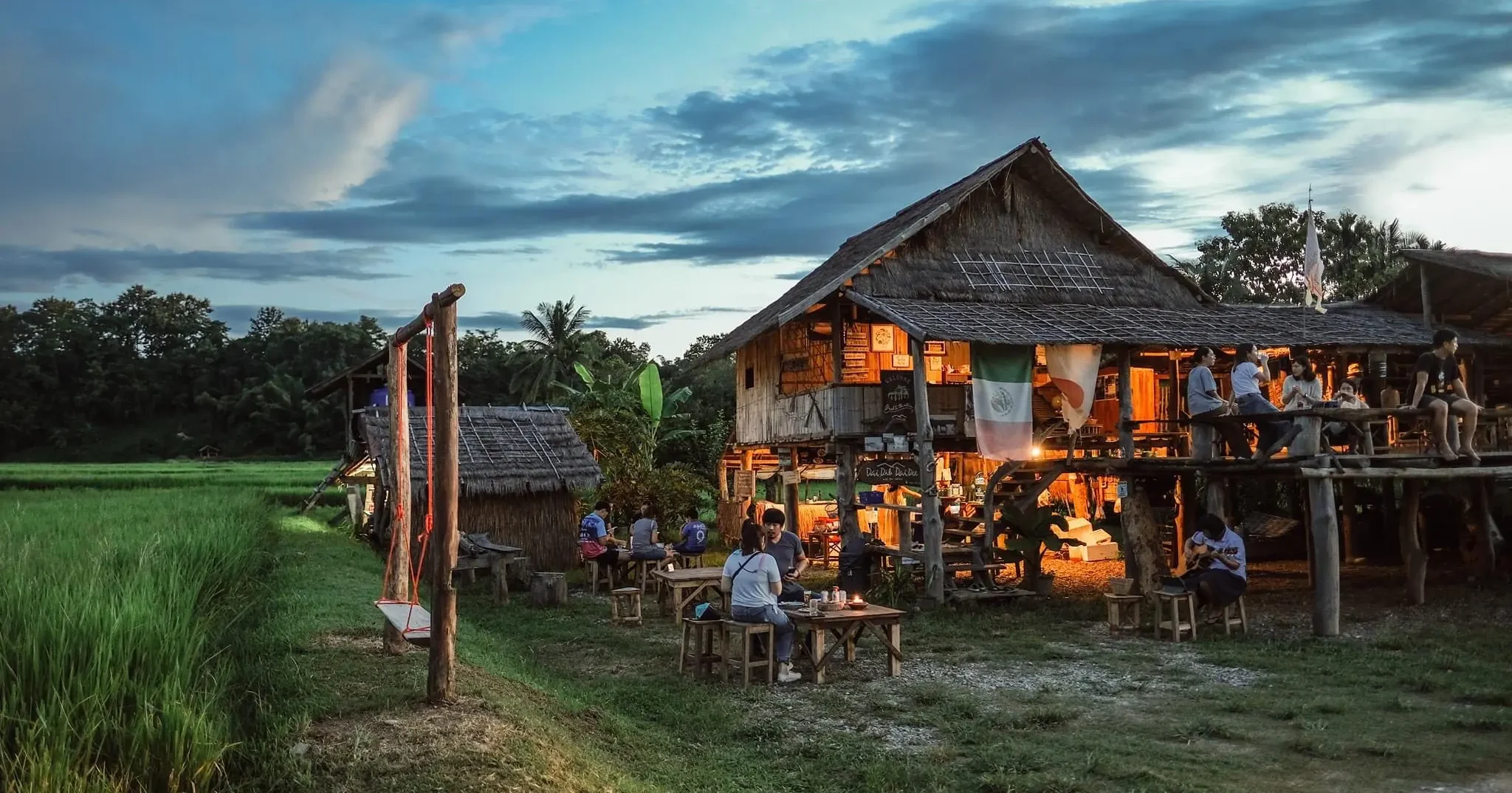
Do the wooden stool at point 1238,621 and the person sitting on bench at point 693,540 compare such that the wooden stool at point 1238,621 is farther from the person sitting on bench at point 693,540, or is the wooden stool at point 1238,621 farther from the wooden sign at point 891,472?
the person sitting on bench at point 693,540

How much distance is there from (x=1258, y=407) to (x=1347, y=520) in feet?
27.3

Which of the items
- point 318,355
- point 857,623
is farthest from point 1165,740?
point 318,355

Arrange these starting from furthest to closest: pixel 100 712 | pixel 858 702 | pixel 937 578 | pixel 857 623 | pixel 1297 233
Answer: pixel 1297 233 → pixel 937 578 → pixel 857 623 → pixel 858 702 → pixel 100 712

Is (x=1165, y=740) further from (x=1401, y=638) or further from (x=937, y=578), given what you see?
(x=937, y=578)

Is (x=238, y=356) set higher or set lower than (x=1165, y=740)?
higher

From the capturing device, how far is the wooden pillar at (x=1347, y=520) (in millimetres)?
20406

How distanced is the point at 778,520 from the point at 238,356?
170 ft

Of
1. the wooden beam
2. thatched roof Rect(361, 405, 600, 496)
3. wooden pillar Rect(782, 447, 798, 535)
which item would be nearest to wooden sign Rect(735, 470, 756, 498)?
wooden pillar Rect(782, 447, 798, 535)

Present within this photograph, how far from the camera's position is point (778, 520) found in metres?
11.5

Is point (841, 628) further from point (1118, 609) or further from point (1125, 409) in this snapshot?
point (1125, 409)

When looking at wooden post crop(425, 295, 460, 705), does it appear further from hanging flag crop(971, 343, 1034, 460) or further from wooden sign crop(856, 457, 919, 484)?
hanging flag crop(971, 343, 1034, 460)

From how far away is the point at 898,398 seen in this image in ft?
56.5

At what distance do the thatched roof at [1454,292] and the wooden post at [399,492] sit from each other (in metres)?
16.9

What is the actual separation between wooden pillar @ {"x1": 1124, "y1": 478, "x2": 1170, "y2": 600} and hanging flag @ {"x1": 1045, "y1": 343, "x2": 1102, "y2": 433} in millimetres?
1657
